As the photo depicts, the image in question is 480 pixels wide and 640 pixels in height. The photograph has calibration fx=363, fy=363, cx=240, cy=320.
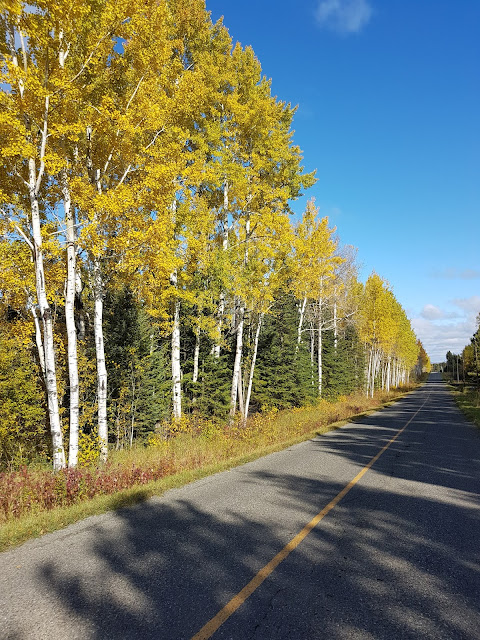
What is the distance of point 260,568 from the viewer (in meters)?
4.17

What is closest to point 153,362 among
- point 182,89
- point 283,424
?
point 283,424

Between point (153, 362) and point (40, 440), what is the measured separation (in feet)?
17.6

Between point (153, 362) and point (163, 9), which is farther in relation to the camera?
point (153, 362)

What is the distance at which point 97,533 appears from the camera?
5156mm

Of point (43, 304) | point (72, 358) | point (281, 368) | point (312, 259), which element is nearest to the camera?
point (43, 304)

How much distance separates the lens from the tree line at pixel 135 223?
814cm

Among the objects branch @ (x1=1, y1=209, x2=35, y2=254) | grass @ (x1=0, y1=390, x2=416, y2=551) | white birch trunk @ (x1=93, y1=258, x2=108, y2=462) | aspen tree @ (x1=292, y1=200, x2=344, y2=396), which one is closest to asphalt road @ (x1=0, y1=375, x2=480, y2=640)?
grass @ (x1=0, y1=390, x2=416, y2=551)

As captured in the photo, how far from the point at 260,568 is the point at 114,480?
437 centimetres

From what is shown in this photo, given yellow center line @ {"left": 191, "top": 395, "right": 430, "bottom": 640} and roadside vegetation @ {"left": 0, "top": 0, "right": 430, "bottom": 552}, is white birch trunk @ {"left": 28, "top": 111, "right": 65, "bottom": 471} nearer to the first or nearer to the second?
roadside vegetation @ {"left": 0, "top": 0, "right": 430, "bottom": 552}

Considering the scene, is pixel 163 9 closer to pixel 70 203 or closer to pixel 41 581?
pixel 70 203

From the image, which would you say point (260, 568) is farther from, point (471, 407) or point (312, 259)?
point (471, 407)

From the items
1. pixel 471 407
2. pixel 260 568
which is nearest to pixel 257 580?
pixel 260 568

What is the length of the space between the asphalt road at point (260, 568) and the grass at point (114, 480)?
1.31 ft

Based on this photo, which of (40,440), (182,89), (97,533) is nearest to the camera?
(97,533)
